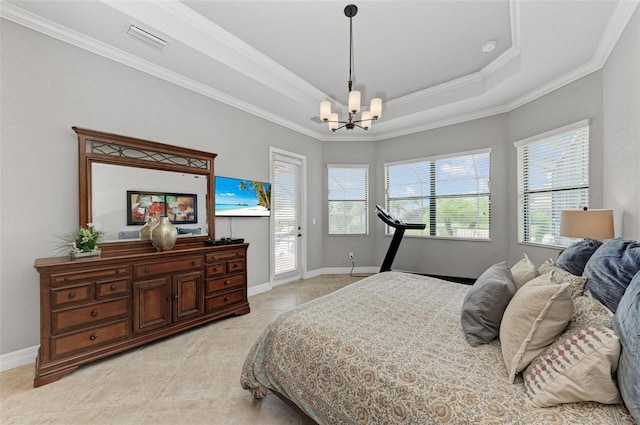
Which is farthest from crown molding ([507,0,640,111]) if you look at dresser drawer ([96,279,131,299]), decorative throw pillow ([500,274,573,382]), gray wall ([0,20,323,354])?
dresser drawer ([96,279,131,299])

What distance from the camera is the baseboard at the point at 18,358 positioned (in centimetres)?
215

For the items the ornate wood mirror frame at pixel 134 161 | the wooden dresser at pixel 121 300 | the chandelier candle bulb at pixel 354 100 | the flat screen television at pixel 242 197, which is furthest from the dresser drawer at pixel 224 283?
the chandelier candle bulb at pixel 354 100

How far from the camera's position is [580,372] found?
920 mm

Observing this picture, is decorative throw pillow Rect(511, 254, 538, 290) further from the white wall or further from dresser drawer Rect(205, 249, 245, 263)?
dresser drawer Rect(205, 249, 245, 263)

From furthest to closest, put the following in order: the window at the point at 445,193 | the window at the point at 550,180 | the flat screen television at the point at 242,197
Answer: the window at the point at 445,193 → the flat screen television at the point at 242,197 → the window at the point at 550,180

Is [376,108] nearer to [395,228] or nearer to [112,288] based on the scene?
[395,228]

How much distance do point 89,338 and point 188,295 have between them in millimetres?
831

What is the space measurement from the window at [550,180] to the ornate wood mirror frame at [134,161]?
14.5ft

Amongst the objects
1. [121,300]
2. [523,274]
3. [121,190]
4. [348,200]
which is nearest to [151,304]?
[121,300]

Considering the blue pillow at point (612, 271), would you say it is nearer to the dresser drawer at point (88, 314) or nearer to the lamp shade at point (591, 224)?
the lamp shade at point (591, 224)

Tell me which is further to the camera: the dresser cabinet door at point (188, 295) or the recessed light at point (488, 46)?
the recessed light at point (488, 46)

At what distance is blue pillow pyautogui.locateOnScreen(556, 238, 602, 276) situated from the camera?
1.82m

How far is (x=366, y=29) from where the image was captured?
2842 millimetres

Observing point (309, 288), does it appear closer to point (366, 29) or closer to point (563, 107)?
point (366, 29)
